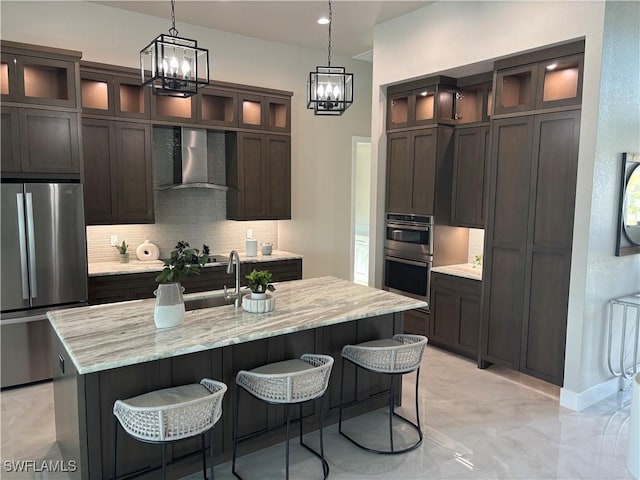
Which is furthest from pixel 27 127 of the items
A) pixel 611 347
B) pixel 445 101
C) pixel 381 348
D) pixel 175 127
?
pixel 611 347

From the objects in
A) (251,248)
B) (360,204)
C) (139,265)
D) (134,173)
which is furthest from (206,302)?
(360,204)

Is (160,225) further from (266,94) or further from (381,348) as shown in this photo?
(381,348)

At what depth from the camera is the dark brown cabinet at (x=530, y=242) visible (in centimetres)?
374

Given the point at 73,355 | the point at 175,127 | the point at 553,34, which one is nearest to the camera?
the point at 73,355

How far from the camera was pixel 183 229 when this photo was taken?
5.50m

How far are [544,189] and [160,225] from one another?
3.90 m

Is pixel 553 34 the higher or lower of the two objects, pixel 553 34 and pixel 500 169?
the higher

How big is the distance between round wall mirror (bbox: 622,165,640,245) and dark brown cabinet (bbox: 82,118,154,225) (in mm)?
4297

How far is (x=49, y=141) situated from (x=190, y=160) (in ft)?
4.94

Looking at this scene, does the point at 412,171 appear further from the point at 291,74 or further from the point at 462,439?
the point at 462,439

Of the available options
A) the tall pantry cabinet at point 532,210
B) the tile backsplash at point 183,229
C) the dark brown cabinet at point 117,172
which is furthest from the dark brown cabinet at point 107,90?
the tall pantry cabinet at point 532,210

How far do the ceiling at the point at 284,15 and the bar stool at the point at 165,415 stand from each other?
379cm

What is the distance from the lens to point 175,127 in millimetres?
5141

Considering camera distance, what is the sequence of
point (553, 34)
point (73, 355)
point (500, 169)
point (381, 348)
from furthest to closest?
1. point (500, 169)
2. point (553, 34)
3. point (381, 348)
4. point (73, 355)
